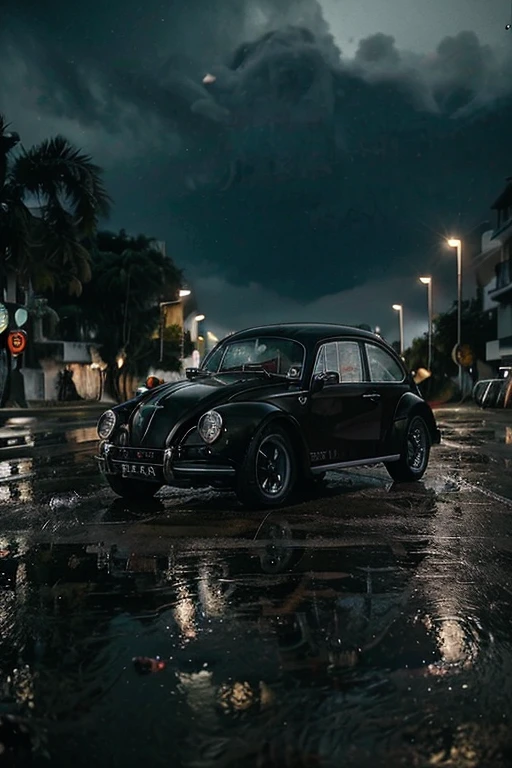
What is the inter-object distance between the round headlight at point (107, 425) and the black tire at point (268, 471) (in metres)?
1.43

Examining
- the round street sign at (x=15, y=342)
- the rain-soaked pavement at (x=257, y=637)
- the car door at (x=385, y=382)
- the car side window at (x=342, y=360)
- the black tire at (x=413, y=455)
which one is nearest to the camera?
the rain-soaked pavement at (x=257, y=637)

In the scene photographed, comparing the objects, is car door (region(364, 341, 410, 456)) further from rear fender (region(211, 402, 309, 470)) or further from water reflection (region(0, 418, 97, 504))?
water reflection (region(0, 418, 97, 504))

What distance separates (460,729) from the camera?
8.81 ft

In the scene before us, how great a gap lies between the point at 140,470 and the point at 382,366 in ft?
10.3

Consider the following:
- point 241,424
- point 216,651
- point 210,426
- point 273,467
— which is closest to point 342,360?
point 273,467

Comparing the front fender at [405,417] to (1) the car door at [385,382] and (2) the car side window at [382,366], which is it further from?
(2) the car side window at [382,366]

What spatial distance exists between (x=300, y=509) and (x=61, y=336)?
53.1 m

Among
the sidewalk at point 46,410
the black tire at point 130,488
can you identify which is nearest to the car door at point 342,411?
the black tire at point 130,488

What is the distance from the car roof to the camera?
326 inches

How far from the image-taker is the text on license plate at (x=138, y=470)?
715cm

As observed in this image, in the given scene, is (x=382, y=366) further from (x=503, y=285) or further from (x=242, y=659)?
(x=503, y=285)

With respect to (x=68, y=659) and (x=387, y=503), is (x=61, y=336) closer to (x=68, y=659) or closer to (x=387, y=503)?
(x=387, y=503)

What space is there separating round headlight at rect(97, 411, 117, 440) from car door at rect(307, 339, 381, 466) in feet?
5.86

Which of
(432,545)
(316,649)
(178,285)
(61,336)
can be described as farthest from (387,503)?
(178,285)
